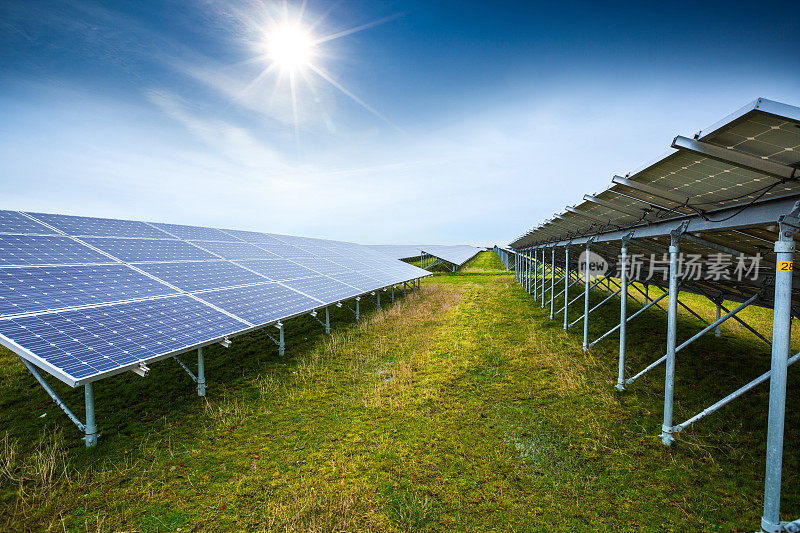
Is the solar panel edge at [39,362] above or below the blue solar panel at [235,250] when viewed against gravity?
below

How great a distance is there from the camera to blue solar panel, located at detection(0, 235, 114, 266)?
24.4 ft

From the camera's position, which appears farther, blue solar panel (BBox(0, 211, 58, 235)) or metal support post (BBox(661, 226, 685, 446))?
blue solar panel (BBox(0, 211, 58, 235))

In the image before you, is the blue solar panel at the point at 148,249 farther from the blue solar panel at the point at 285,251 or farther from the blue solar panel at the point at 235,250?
the blue solar panel at the point at 285,251

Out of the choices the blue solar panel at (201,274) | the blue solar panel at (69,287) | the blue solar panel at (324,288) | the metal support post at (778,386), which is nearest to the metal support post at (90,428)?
the blue solar panel at (69,287)

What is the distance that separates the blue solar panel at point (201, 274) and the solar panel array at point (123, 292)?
0.11ft

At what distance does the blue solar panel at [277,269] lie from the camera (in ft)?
41.1

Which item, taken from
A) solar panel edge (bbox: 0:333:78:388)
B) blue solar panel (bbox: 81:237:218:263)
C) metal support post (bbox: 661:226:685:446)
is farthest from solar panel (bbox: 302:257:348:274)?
metal support post (bbox: 661:226:685:446)

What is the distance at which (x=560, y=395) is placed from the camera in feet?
25.3

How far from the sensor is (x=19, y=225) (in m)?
9.45

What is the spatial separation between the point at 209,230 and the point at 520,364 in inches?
654

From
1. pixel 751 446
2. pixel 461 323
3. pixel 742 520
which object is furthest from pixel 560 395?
pixel 461 323

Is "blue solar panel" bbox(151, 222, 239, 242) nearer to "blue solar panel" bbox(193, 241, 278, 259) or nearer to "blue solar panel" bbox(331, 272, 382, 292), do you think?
"blue solar panel" bbox(193, 241, 278, 259)

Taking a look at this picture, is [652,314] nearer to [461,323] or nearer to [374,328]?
[461,323]

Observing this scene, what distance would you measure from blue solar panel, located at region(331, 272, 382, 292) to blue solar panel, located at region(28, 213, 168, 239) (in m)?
7.43
